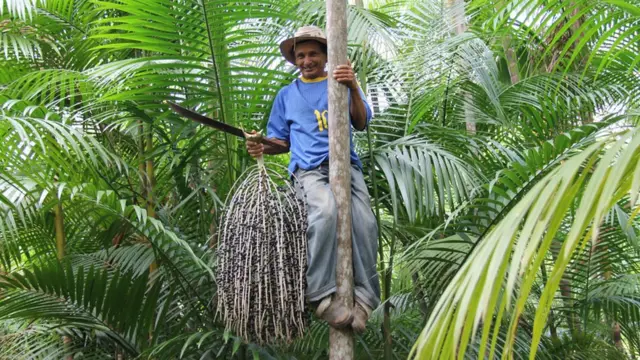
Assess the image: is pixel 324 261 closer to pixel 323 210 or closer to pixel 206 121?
pixel 323 210

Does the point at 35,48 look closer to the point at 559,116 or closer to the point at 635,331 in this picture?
the point at 559,116

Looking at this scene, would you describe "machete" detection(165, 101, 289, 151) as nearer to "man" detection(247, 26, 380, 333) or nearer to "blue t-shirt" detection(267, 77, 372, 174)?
"man" detection(247, 26, 380, 333)

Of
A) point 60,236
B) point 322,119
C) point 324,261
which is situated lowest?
point 60,236

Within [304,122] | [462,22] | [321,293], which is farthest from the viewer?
[462,22]

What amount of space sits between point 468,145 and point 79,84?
6.68ft

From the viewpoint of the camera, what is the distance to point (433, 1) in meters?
4.85

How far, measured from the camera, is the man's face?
3.28 metres

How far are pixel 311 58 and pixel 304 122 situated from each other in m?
0.27

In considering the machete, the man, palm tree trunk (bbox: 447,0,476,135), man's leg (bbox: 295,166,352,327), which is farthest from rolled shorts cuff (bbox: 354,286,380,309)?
palm tree trunk (bbox: 447,0,476,135)

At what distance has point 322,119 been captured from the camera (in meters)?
3.23

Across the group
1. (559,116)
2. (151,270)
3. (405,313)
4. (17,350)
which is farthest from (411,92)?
(17,350)

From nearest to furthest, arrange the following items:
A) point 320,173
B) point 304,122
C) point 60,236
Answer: point 320,173
point 304,122
point 60,236

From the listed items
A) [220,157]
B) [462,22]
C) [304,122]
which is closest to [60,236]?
[220,157]

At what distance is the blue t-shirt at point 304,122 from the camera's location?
318cm
